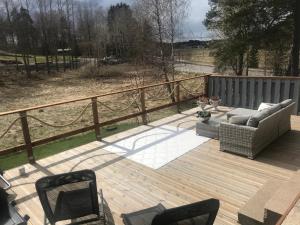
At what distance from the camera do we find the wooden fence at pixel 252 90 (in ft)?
21.8

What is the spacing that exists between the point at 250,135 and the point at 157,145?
1714mm

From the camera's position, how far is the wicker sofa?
4.50 meters

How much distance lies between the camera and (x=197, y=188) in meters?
3.81

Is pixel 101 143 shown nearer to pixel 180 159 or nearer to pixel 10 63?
pixel 180 159

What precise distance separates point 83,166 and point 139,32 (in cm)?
1024


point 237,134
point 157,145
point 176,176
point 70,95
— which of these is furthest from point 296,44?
point 70,95

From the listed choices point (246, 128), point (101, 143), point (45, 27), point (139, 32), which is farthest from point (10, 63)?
point (246, 128)

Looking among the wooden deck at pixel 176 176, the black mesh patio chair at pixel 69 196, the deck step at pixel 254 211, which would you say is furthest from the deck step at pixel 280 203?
the black mesh patio chair at pixel 69 196

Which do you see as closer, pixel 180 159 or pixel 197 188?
pixel 197 188

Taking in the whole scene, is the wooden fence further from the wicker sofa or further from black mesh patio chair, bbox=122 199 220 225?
black mesh patio chair, bbox=122 199 220 225

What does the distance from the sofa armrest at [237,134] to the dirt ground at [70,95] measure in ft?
8.27

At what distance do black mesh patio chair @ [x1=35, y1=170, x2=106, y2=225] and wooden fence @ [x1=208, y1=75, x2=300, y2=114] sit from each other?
5.67 meters

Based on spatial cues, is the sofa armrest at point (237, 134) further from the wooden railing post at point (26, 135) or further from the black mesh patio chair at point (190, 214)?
the wooden railing post at point (26, 135)

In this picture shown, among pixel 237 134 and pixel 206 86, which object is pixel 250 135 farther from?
pixel 206 86
